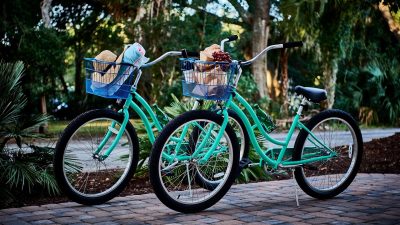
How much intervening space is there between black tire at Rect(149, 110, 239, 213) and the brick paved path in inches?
3.0

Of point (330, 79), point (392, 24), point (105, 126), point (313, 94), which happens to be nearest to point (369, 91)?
point (330, 79)

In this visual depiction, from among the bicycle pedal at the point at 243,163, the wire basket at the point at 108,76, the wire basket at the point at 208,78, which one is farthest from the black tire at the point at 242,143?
the wire basket at the point at 108,76

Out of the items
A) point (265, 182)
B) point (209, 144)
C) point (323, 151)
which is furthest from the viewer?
point (265, 182)

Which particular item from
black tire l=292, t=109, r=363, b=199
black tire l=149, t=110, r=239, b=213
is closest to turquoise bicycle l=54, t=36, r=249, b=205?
black tire l=149, t=110, r=239, b=213

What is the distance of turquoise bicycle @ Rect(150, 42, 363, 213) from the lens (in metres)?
3.88

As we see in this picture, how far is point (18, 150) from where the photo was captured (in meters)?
4.83

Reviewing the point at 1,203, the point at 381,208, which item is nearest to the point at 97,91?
the point at 1,203

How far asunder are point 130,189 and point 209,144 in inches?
50.4

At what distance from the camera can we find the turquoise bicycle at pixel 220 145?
3875mm

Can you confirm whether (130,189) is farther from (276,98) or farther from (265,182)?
(276,98)

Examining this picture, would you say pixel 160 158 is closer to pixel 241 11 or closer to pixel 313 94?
pixel 313 94

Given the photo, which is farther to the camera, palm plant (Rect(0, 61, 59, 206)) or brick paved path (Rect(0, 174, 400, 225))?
palm plant (Rect(0, 61, 59, 206))

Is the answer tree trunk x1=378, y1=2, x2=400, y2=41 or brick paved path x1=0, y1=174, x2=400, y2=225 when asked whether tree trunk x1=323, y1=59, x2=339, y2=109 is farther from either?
brick paved path x1=0, y1=174, x2=400, y2=225

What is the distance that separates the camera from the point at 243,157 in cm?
450
